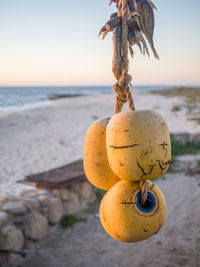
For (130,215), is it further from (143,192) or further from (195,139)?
(195,139)

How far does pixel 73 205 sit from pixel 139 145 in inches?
143

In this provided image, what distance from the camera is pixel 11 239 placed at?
3262mm

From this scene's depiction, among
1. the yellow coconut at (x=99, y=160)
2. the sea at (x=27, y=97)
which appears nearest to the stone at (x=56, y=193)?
the yellow coconut at (x=99, y=160)

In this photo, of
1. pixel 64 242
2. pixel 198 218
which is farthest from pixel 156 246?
pixel 64 242

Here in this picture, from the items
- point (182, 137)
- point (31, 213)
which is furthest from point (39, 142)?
point (31, 213)

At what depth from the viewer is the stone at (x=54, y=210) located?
4.08 m

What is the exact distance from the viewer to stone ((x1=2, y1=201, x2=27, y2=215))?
354 centimetres

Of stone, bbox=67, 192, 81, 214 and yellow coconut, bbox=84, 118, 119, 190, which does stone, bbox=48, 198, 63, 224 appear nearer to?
stone, bbox=67, 192, 81, 214

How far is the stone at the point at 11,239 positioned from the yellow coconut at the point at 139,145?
2.55 meters

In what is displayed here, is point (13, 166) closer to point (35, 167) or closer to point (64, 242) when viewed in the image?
point (35, 167)

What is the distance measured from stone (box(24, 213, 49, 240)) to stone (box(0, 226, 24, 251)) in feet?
0.52

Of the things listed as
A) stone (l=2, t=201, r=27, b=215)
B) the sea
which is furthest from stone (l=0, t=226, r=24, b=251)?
the sea

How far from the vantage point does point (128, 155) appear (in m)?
1.25

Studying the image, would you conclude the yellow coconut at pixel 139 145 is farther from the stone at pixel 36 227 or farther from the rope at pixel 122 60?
the stone at pixel 36 227
